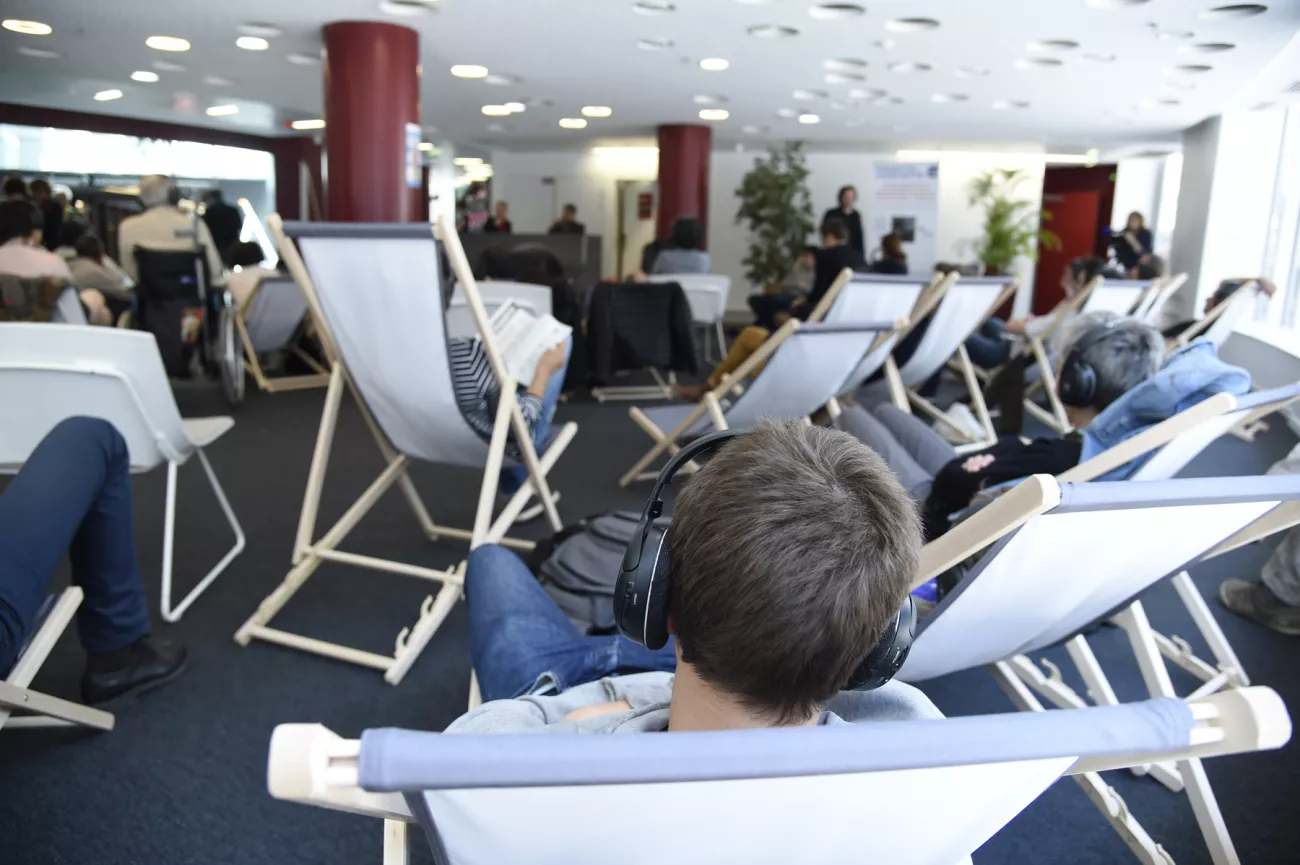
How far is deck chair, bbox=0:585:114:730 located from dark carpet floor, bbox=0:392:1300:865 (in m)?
0.13

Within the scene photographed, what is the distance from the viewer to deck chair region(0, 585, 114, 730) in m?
1.62

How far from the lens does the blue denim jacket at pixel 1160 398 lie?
201 cm

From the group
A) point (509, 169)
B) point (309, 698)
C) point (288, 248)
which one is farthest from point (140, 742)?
point (509, 169)

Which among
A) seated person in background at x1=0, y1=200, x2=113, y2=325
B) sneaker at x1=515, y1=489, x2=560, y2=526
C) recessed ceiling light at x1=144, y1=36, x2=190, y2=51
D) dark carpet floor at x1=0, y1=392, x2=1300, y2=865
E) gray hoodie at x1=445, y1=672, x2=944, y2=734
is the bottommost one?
dark carpet floor at x1=0, y1=392, x2=1300, y2=865

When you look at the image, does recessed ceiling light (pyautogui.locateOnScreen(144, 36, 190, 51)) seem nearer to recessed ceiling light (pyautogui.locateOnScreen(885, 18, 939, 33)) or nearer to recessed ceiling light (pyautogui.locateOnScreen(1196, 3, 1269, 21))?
recessed ceiling light (pyautogui.locateOnScreen(885, 18, 939, 33))

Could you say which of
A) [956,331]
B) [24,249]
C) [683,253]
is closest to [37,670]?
[24,249]

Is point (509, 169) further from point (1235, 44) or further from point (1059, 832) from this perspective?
point (1059, 832)

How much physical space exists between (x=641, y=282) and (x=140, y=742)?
16.4ft

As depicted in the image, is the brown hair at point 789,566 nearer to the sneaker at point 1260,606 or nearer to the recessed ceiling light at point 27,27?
the sneaker at point 1260,606

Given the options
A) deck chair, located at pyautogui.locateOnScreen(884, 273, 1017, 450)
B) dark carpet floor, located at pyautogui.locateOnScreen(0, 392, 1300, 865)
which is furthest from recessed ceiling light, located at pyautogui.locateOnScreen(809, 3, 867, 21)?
dark carpet floor, located at pyautogui.locateOnScreen(0, 392, 1300, 865)

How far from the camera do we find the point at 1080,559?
1.38 m

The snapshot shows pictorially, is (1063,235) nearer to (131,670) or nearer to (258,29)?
(258,29)

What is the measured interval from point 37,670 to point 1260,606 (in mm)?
3002

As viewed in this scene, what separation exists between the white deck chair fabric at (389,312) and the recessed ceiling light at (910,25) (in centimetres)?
456
